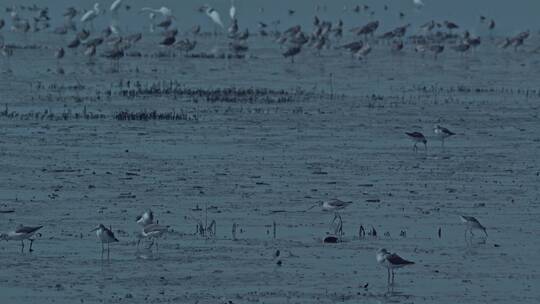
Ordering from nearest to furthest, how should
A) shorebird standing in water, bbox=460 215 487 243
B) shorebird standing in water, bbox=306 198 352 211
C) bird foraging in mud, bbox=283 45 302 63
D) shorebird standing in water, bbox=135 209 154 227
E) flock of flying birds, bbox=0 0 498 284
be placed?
shorebird standing in water, bbox=135 209 154 227, shorebird standing in water, bbox=460 215 487 243, shorebird standing in water, bbox=306 198 352 211, bird foraging in mud, bbox=283 45 302 63, flock of flying birds, bbox=0 0 498 284

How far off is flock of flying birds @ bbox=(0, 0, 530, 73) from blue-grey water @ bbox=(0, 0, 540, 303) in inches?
180

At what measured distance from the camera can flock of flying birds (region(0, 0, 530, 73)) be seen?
40094 millimetres

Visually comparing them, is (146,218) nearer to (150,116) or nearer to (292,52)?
(150,116)

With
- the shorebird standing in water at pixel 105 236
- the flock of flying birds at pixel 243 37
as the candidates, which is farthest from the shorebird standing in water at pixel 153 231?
the flock of flying birds at pixel 243 37

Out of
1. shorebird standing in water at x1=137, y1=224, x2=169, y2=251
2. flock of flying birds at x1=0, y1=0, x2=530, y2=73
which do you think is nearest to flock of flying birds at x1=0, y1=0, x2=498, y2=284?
Result: flock of flying birds at x1=0, y1=0, x2=530, y2=73

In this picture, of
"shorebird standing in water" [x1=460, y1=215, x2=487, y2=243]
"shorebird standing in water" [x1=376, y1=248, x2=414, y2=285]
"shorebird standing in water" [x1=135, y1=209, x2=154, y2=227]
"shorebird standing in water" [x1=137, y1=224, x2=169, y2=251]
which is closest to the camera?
"shorebird standing in water" [x1=376, y1=248, x2=414, y2=285]

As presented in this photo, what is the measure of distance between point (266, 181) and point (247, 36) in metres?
28.0

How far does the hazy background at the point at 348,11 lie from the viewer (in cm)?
5562

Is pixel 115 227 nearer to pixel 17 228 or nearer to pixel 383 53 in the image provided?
pixel 17 228

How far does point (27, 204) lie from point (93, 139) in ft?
18.3

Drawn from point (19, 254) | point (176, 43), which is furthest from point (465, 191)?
point (176, 43)

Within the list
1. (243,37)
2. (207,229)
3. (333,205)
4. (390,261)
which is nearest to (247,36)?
(243,37)

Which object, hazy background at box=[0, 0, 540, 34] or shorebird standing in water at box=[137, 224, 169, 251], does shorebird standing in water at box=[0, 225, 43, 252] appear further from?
hazy background at box=[0, 0, 540, 34]

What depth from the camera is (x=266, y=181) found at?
57.7 ft
